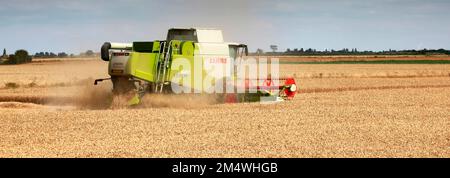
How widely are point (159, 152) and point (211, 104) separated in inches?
409

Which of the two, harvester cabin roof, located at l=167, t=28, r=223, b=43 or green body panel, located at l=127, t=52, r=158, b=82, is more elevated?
harvester cabin roof, located at l=167, t=28, r=223, b=43

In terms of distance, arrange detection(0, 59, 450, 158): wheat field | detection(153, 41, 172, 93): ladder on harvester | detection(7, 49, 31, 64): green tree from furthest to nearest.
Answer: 1. detection(7, 49, 31, 64): green tree
2. detection(153, 41, 172, 93): ladder on harvester
3. detection(0, 59, 450, 158): wheat field

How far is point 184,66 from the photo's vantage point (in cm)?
2144

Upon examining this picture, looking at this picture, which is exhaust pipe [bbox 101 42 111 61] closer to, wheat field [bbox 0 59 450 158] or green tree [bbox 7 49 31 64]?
wheat field [bbox 0 59 450 158]

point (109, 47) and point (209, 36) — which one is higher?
point (209, 36)

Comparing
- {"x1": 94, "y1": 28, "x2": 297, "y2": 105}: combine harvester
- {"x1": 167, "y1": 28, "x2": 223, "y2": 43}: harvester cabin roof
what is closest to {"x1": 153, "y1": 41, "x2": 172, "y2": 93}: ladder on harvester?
{"x1": 94, "y1": 28, "x2": 297, "y2": 105}: combine harvester

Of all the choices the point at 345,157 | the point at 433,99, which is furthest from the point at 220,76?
the point at 345,157

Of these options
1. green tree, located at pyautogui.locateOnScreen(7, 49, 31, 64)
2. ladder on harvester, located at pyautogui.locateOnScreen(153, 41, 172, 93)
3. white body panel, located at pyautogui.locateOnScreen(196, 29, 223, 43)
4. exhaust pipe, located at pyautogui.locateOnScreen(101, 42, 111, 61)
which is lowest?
green tree, located at pyautogui.locateOnScreen(7, 49, 31, 64)

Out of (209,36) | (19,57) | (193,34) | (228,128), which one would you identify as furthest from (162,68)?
(19,57)

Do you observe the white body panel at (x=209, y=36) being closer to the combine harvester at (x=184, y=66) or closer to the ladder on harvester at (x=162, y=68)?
the combine harvester at (x=184, y=66)

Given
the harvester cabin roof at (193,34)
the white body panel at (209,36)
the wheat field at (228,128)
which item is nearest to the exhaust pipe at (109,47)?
the harvester cabin roof at (193,34)

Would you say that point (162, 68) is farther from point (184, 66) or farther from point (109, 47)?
point (109, 47)

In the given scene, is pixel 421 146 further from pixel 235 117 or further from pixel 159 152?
pixel 235 117

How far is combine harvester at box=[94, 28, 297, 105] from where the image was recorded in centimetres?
2084
